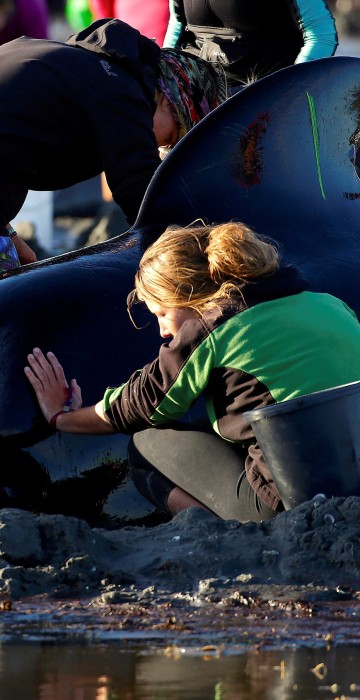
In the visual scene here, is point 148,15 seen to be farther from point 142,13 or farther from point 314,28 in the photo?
point 314,28

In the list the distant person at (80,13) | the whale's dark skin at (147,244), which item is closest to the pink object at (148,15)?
the distant person at (80,13)

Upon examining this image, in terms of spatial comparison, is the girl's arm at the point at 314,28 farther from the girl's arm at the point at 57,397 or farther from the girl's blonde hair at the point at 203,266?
the girl's arm at the point at 57,397

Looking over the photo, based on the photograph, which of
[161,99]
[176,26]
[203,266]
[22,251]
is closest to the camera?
[203,266]

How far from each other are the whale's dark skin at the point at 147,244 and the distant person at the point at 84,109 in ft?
1.16

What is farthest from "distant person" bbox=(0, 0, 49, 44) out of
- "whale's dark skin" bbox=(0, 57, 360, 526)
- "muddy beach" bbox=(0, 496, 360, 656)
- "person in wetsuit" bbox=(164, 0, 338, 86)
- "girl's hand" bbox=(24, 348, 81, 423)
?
"muddy beach" bbox=(0, 496, 360, 656)

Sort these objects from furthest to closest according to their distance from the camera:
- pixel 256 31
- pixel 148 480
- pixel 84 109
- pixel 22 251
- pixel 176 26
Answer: pixel 176 26 → pixel 256 31 → pixel 22 251 → pixel 84 109 → pixel 148 480

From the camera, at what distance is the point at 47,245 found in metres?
12.8

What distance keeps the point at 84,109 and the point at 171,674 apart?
286 cm

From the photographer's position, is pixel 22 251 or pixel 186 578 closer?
pixel 186 578

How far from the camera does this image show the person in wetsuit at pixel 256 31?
20.4 ft

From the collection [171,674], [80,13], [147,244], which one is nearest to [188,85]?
[147,244]

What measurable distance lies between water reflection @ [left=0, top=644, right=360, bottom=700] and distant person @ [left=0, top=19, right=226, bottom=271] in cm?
251

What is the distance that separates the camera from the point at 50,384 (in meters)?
4.11

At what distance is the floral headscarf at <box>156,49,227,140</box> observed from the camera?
529cm
